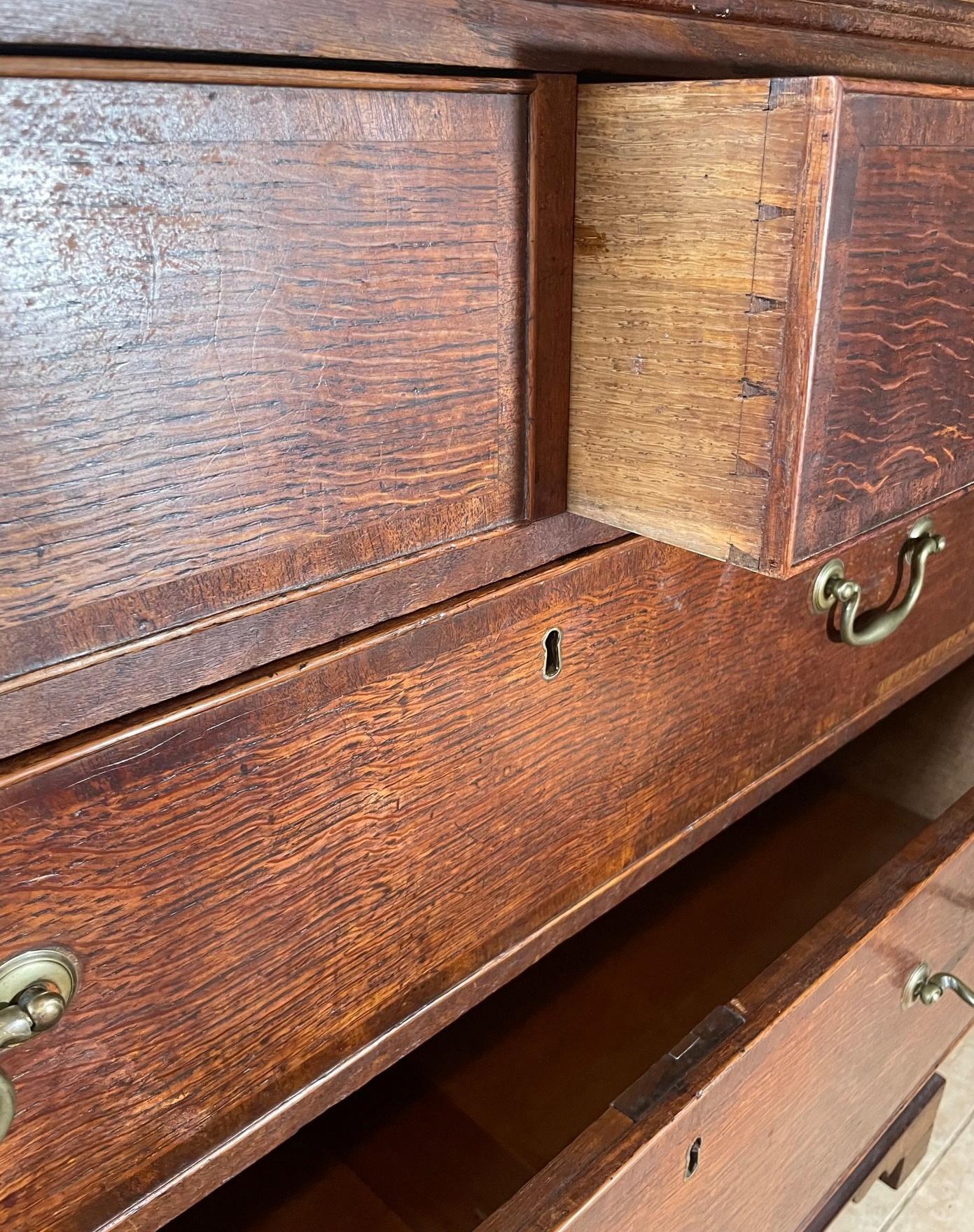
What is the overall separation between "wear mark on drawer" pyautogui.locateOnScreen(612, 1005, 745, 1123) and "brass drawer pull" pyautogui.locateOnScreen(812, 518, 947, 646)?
0.24 meters

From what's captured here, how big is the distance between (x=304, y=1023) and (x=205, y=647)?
0.61 feet

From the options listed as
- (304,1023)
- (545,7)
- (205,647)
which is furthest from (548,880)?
(545,7)

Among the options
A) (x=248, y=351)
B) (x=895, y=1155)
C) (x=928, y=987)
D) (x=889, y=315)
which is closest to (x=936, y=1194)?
Answer: (x=895, y=1155)

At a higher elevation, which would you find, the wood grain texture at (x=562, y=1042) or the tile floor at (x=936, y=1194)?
the wood grain texture at (x=562, y=1042)

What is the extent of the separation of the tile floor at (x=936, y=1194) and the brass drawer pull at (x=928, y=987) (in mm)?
349

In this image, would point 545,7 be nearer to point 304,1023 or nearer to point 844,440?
point 844,440

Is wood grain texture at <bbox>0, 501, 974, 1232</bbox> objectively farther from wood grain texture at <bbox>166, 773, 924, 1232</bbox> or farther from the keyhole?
wood grain texture at <bbox>166, 773, 924, 1232</bbox>

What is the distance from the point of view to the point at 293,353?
1.06 ft

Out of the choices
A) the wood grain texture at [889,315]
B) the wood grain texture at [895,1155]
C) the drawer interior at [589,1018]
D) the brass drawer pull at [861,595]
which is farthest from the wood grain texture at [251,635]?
the wood grain texture at [895,1155]

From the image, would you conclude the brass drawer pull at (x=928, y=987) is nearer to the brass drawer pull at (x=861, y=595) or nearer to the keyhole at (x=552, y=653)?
the brass drawer pull at (x=861, y=595)

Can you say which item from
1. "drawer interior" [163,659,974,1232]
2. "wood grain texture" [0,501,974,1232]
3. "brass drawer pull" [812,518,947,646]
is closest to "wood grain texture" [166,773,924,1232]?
"drawer interior" [163,659,974,1232]

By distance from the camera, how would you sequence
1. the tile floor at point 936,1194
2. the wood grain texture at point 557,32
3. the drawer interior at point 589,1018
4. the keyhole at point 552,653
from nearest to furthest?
1. the wood grain texture at point 557,32
2. the keyhole at point 552,653
3. the drawer interior at point 589,1018
4. the tile floor at point 936,1194

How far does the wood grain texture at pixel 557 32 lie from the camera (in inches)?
10.4

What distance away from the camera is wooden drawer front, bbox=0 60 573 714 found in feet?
0.89
